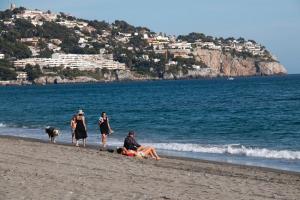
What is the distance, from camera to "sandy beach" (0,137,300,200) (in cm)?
1010

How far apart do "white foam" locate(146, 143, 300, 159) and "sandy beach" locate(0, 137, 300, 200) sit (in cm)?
312

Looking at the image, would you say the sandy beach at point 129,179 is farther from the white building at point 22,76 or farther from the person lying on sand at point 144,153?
the white building at point 22,76

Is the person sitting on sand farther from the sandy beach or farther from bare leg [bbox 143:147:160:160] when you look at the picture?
the sandy beach

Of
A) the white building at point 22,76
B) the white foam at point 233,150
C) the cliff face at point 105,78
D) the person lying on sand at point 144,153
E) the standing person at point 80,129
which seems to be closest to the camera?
the person lying on sand at point 144,153

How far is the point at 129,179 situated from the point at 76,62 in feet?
556

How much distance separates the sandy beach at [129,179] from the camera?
10.1 m

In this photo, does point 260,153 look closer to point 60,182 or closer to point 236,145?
point 236,145

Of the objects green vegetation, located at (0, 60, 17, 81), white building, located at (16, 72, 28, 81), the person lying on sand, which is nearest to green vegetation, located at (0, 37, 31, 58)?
green vegetation, located at (0, 60, 17, 81)

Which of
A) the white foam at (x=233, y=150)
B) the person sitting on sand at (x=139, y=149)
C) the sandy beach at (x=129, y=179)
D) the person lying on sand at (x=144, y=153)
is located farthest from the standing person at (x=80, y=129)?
the person lying on sand at (x=144, y=153)

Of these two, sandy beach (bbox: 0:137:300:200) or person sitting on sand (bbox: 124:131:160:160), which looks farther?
person sitting on sand (bbox: 124:131:160:160)

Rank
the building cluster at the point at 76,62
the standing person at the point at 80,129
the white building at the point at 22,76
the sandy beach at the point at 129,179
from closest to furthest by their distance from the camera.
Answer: the sandy beach at the point at 129,179, the standing person at the point at 80,129, the white building at the point at 22,76, the building cluster at the point at 76,62

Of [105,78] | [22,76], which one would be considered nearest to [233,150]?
[22,76]

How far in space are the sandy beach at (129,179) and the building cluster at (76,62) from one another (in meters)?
158

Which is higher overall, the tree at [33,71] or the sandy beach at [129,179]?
the tree at [33,71]
